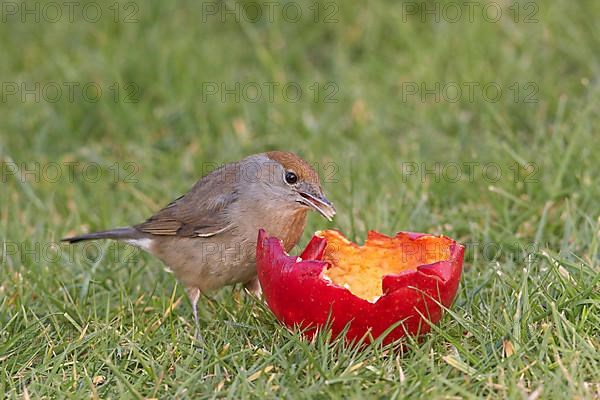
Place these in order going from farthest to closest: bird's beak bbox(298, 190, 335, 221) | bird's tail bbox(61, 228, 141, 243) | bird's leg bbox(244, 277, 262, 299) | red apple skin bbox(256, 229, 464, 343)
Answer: bird's tail bbox(61, 228, 141, 243)
bird's leg bbox(244, 277, 262, 299)
bird's beak bbox(298, 190, 335, 221)
red apple skin bbox(256, 229, 464, 343)

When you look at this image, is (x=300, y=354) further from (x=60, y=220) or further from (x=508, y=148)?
(x=60, y=220)

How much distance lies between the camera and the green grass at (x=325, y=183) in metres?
4.06

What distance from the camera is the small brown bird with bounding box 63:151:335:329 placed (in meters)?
4.95

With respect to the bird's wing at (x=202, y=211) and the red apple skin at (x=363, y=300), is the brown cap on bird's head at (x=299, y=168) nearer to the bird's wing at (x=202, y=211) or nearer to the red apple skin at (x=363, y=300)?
the bird's wing at (x=202, y=211)

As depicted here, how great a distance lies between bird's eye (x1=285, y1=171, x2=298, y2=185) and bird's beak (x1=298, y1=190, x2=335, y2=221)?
7cm

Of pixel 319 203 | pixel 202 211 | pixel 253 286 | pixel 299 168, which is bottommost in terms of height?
pixel 253 286

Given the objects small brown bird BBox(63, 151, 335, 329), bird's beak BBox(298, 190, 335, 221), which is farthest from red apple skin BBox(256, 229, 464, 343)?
small brown bird BBox(63, 151, 335, 329)

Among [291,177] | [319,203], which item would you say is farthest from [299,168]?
[319,203]

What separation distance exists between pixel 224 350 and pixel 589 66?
410cm

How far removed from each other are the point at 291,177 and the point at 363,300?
45.2 inches

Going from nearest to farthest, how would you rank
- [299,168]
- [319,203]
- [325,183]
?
[319,203] < [299,168] < [325,183]

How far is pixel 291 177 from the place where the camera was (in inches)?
197

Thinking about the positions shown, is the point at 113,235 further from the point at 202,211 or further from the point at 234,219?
the point at 234,219

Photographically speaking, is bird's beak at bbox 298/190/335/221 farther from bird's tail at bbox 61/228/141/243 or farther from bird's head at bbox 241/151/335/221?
bird's tail at bbox 61/228/141/243
